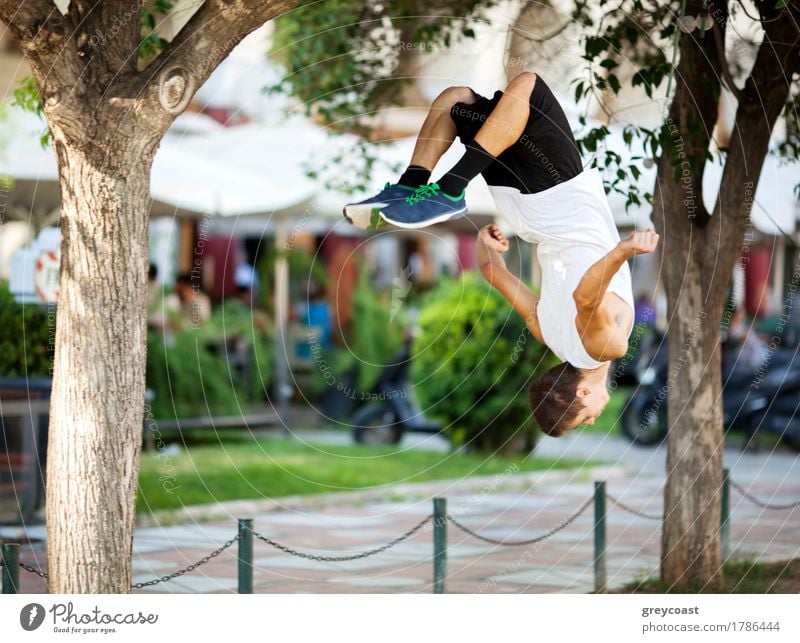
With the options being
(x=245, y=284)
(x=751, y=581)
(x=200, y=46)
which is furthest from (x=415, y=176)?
(x=245, y=284)

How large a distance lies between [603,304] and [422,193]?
0.94m

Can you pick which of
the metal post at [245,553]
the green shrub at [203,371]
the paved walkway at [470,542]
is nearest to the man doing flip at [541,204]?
the metal post at [245,553]

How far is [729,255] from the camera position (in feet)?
24.5

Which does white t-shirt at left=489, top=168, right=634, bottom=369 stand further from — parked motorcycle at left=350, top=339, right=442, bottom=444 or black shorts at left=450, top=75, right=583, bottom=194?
parked motorcycle at left=350, top=339, right=442, bottom=444

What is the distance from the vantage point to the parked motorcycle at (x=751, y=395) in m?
13.3

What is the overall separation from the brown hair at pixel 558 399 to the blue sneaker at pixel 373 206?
119cm

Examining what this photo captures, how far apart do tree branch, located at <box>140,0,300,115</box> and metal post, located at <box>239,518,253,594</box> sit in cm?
213

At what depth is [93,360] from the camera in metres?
5.49

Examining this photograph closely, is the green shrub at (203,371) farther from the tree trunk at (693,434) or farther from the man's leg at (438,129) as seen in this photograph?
the man's leg at (438,129)

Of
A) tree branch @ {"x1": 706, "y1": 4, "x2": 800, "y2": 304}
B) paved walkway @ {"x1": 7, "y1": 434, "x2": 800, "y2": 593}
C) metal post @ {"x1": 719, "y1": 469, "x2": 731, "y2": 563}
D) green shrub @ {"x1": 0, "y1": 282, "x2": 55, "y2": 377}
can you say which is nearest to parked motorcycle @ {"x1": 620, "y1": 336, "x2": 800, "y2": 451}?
→ paved walkway @ {"x1": 7, "y1": 434, "x2": 800, "y2": 593}

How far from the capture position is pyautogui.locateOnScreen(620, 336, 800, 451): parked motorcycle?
525 inches

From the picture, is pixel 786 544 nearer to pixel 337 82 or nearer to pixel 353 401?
pixel 337 82
